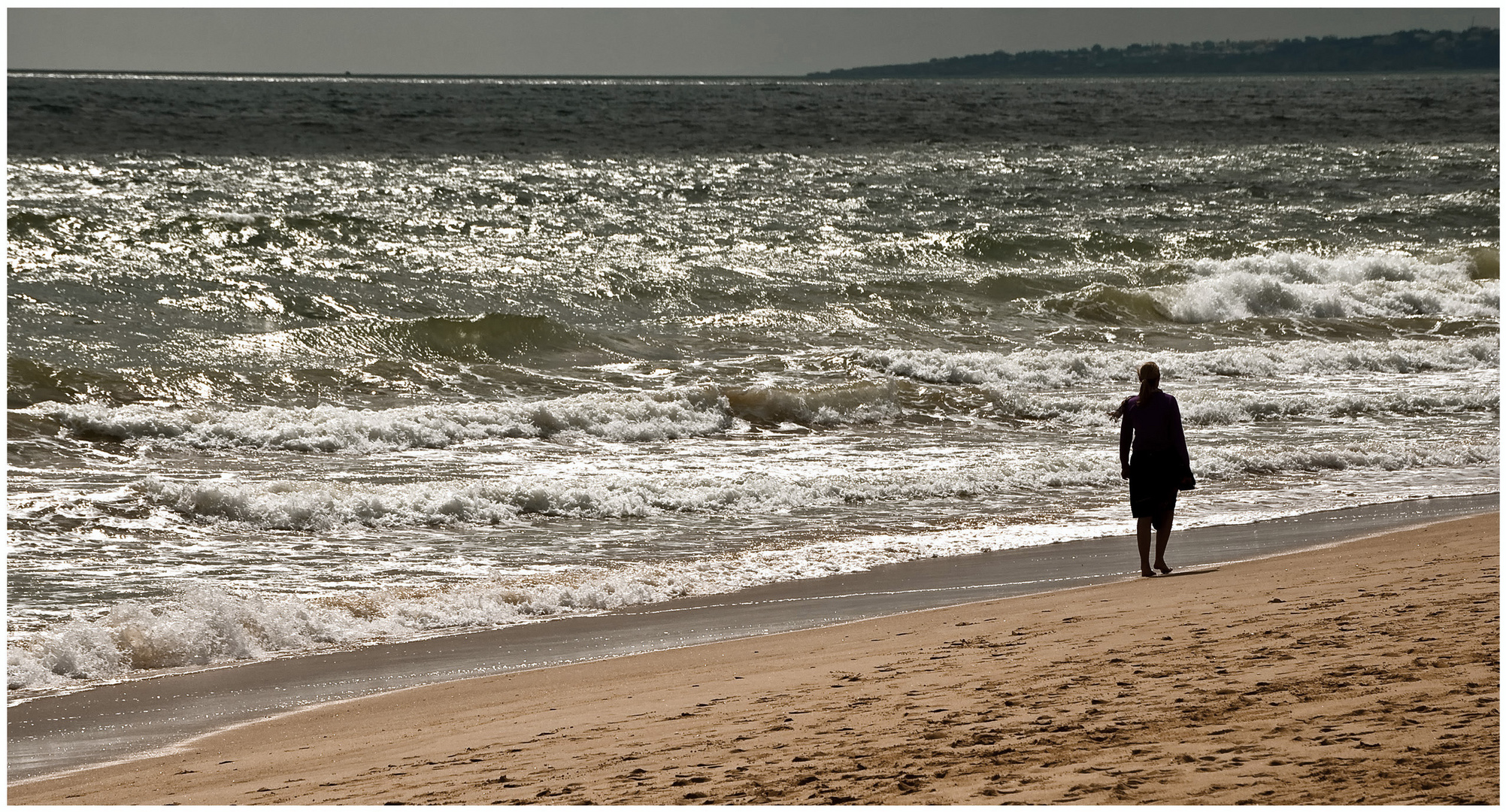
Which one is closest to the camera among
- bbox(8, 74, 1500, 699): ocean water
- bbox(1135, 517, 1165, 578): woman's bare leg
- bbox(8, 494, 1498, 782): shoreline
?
bbox(8, 494, 1498, 782): shoreline

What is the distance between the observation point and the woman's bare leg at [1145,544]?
834 cm

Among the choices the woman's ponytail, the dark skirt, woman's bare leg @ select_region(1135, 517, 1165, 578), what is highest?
the woman's ponytail

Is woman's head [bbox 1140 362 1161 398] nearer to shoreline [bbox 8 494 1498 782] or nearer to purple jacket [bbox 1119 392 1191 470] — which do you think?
purple jacket [bbox 1119 392 1191 470]

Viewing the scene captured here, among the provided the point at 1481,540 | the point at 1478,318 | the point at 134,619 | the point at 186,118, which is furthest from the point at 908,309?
the point at 186,118

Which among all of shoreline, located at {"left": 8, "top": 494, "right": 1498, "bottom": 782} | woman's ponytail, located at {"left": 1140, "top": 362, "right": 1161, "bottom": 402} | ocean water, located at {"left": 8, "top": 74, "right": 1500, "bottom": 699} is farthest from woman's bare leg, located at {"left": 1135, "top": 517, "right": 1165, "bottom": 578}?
ocean water, located at {"left": 8, "top": 74, "right": 1500, "bottom": 699}

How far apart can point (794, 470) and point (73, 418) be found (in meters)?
6.85

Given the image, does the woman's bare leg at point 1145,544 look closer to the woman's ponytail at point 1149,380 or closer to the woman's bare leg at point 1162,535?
the woman's bare leg at point 1162,535

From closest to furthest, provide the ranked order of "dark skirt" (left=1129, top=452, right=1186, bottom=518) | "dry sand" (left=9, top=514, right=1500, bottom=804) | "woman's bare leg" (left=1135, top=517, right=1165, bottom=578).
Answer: "dry sand" (left=9, top=514, right=1500, bottom=804), "woman's bare leg" (left=1135, top=517, right=1165, bottom=578), "dark skirt" (left=1129, top=452, right=1186, bottom=518)

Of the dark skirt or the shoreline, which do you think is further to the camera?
the dark skirt

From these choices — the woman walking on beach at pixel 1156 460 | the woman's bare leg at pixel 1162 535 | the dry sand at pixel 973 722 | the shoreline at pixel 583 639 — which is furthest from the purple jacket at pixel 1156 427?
the dry sand at pixel 973 722

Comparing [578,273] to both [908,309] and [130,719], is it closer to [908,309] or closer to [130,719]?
[908,309]

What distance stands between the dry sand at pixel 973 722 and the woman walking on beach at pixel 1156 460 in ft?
4.93

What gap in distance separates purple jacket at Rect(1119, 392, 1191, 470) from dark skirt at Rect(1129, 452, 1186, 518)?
0.15 feet

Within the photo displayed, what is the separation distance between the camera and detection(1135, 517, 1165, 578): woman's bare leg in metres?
8.34
